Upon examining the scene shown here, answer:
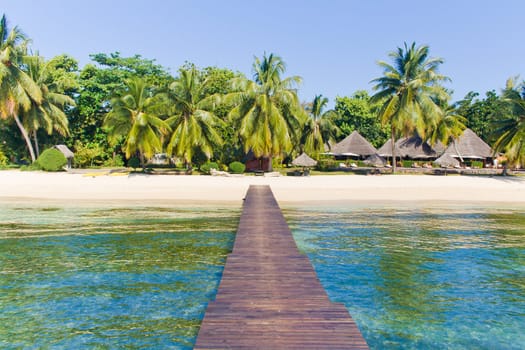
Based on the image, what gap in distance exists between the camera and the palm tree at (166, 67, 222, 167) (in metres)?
30.5

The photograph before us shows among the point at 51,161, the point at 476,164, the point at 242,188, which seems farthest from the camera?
the point at 476,164

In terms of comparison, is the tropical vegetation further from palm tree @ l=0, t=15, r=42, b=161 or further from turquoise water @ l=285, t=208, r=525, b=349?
turquoise water @ l=285, t=208, r=525, b=349

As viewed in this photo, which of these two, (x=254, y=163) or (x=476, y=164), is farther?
(x=476, y=164)

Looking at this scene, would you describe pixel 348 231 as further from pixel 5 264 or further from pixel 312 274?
pixel 5 264

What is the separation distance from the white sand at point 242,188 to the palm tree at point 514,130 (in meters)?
2.02

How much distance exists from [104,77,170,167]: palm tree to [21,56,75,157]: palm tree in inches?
308

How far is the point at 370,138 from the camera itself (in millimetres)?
54656

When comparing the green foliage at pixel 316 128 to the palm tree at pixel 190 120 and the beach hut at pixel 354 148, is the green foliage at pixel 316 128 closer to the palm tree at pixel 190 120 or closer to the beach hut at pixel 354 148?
the beach hut at pixel 354 148

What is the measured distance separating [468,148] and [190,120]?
28.9 metres

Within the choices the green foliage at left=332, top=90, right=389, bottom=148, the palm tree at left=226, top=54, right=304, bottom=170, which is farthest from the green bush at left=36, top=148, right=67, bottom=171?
the green foliage at left=332, top=90, right=389, bottom=148

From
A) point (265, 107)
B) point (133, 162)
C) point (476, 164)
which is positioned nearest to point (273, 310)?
point (265, 107)

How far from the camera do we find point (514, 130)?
30266 mm

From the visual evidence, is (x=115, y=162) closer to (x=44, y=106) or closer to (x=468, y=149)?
(x=44, y=106)

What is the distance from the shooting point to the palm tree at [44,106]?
3500cm
